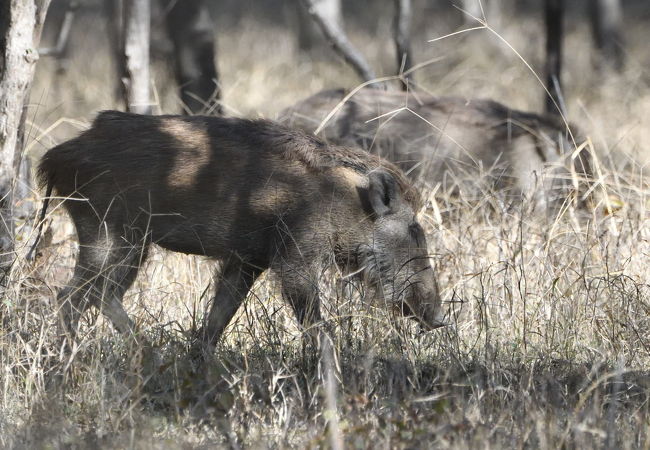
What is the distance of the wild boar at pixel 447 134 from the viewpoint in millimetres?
7297

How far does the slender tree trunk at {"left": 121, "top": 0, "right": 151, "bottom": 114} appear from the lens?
6598 mm

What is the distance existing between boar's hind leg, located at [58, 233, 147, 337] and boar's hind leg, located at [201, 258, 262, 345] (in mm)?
411

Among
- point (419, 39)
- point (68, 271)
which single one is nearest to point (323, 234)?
point (68, 271)

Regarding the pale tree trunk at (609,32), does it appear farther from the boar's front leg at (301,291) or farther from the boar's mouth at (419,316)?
the boar's front leg at (301,291)

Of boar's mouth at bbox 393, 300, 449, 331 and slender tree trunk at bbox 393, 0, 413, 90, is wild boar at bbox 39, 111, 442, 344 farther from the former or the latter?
slender tree trunk at bbox 393, 0, 413, 90

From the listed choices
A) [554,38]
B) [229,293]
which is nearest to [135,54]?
[229,293]

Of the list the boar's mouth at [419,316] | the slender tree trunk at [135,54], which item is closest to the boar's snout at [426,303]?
the boar's mouth at [419,316]

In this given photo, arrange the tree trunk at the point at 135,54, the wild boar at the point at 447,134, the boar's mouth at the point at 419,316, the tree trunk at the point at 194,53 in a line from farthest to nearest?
the tree trunk at the point at 194,53, the wild boar at the point at 447,134, the tree trunk at the point at 135,54, the boar's mouth at the point at 419,316

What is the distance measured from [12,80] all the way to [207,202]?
1.11 metres

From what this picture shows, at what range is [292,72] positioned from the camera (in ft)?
48.3

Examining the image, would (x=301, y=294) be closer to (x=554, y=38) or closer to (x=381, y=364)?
(x=381, y=364)

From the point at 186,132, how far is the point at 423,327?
5.15 ft

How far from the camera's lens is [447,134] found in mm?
7297

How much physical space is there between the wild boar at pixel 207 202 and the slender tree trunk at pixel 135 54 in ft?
5.51
